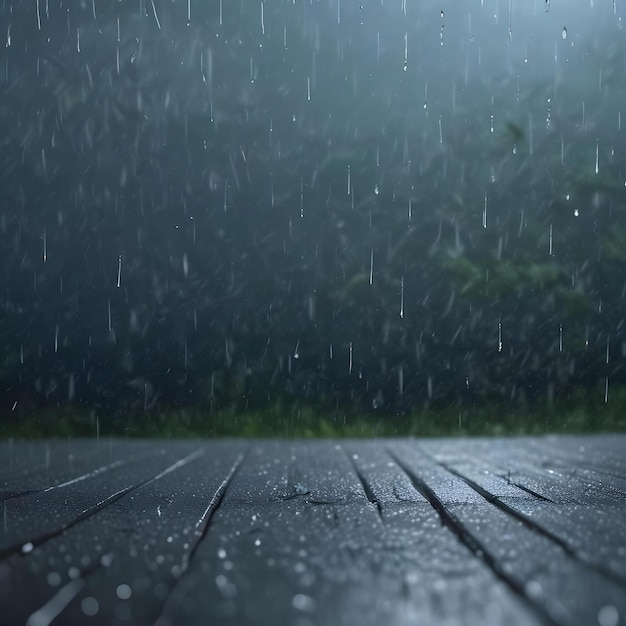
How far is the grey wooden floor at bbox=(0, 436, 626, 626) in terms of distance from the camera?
117 centimetres

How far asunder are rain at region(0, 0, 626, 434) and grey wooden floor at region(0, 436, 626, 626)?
6.80 meters

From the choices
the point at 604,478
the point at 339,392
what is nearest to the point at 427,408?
the point at 339,392

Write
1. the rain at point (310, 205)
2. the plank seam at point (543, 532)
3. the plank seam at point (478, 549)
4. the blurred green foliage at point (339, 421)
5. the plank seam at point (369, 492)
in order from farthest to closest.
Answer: the rain at point (310, 205)
the blurred green foliage at point (339, 421)
the plank seam at point (369, 492)
the plank seam at point (543, 532)
the plank seam at point (478, 549)

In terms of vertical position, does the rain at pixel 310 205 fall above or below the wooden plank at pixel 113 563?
above

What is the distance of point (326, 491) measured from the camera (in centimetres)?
265

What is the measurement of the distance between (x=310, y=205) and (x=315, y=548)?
9.29 metres

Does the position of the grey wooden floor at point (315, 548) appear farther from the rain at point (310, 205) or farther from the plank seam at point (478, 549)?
the rain at point (310, 205)

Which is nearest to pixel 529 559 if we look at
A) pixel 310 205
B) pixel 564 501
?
pixel 564 501

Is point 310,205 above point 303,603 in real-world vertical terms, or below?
above

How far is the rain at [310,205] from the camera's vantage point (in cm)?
998

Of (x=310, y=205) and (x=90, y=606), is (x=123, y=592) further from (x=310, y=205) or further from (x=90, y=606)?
(x=310, y=205)

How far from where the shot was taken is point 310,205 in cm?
1077

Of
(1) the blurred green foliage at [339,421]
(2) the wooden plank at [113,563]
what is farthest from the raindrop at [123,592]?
(1) the blurred green foliage at [339,421]

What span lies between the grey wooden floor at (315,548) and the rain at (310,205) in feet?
22.3
